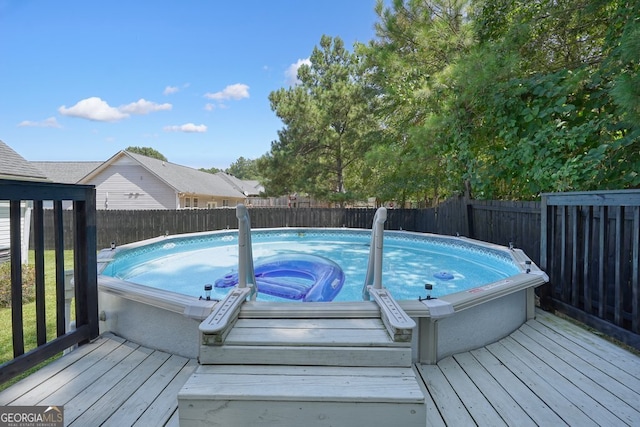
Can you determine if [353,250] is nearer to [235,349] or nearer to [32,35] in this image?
[235,349]

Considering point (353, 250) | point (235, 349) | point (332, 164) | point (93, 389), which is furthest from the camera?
point (332, 164)

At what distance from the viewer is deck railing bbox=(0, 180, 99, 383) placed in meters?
1.96

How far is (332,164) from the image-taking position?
1508 centimetres

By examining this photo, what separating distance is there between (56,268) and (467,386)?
10.2 ft

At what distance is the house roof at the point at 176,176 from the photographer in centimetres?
1555

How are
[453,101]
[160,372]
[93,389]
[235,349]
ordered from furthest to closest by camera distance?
[453,101], [160,372], [93,389], [235,349]

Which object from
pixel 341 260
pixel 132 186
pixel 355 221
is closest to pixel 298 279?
pixel 341 260

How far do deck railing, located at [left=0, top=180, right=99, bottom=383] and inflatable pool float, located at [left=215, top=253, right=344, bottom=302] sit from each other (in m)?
2.31

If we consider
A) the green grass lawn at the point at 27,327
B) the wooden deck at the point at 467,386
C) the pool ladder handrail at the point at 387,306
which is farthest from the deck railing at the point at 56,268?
the pool ladder handrail at the point at 387,306

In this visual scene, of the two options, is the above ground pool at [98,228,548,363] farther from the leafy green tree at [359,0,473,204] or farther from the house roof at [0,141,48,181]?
the house roof at [0,141,48,181]

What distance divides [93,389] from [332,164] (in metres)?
13.7

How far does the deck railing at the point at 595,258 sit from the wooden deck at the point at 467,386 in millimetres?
368

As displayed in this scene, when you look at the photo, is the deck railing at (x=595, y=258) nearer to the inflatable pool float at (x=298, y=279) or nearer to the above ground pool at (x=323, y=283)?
the above ground pool at (x=323, y=283)

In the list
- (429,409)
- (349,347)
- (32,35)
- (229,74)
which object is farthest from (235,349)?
(32,35)
